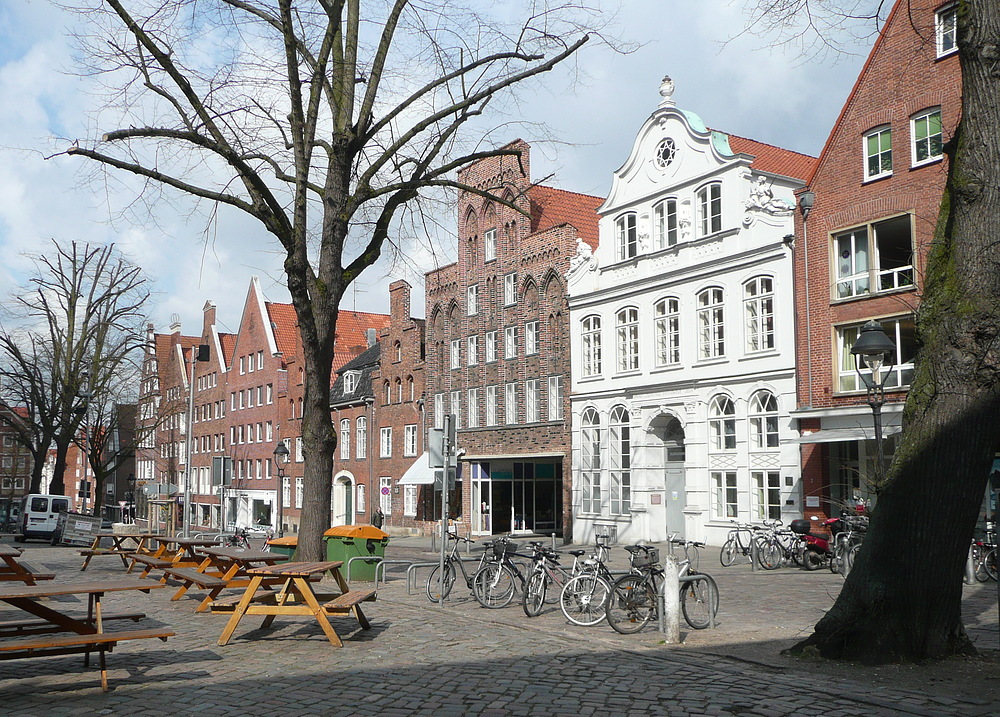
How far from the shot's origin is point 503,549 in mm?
15164

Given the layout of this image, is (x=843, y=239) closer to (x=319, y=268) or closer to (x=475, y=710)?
(x=319, y=268)

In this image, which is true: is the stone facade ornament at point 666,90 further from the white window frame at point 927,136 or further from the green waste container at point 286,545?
the green waste container at point 286,545

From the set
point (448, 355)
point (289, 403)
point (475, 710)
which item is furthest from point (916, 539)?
point (289, 403)

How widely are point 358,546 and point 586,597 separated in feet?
24.8

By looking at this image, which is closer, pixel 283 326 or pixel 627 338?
pixel 627 338

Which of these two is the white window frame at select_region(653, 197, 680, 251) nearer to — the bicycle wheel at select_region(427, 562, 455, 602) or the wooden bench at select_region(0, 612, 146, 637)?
the bicycle wheel at select_region(427, 562, 455, 602)

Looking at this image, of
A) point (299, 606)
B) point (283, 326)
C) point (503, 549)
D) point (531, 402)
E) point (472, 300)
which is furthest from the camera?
point (283, 326)

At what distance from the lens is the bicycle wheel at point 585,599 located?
12.9 meters

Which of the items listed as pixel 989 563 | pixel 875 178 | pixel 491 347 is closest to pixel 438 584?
pixel 989 563

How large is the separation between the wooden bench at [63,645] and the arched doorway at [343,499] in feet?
137

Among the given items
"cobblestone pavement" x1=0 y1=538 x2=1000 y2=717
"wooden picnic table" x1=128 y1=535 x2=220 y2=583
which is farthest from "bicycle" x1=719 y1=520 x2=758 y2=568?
"wooden picnic table" x1=128 y1=535 x2=220 y2=583

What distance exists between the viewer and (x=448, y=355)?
4234cm

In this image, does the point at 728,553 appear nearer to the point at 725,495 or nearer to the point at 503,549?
the point at 725,495

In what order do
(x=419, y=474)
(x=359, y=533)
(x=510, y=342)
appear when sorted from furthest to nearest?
(x=419, y=474) < (x=510, y=342) < (x=359, y=533)
